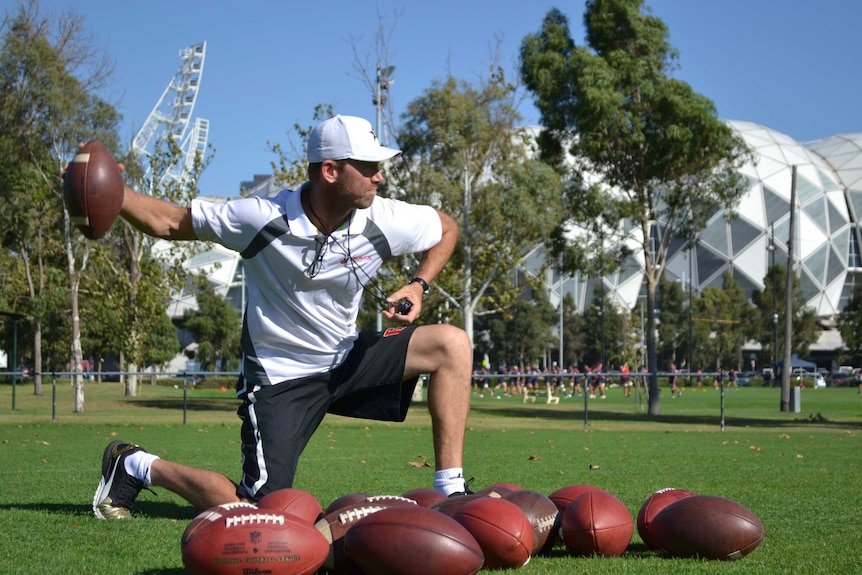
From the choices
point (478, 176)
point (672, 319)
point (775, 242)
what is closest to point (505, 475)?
point (478, 176)

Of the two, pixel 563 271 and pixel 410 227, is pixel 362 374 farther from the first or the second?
pixel 563 271

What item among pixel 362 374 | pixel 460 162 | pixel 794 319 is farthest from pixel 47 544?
pixel 794 319

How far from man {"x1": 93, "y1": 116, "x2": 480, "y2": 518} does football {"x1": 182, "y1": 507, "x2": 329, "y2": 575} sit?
4.11 ft

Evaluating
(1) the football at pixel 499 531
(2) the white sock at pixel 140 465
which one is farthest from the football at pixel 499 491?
(2) the white sock at pixel 140 465

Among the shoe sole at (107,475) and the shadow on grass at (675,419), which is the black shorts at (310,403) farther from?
the shadow on grass at (675,419)

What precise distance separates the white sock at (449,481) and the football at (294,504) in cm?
93

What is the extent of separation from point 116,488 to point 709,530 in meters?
3.66

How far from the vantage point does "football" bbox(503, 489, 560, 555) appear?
197 inches

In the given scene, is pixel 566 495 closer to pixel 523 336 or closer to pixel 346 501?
pixel 346 501

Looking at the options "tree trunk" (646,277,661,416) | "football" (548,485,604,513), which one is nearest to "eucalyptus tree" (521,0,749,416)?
"tree trunk" (646,277,661,416)

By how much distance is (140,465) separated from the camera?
6352 mm

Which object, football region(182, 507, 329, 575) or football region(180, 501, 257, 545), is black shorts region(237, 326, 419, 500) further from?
football region(182, 507, 329, 575)

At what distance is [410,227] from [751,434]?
16649 mm

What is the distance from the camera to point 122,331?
133 feet
